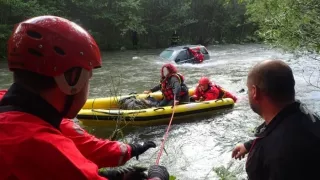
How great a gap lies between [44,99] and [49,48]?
0.18 m

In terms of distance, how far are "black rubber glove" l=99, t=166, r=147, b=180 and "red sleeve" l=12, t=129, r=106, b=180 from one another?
68 cm

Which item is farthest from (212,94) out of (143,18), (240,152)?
(143,18)

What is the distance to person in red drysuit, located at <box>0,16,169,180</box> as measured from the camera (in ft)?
3.12

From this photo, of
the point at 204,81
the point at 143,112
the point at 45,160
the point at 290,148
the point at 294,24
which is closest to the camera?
the point at 45,160

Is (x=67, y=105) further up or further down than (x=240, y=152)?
further up

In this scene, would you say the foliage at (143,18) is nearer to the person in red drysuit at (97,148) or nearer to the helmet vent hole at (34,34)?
the person in red drysuit at (97,148)

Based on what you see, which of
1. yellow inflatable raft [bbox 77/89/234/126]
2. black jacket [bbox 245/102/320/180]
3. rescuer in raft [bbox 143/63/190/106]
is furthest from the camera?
rescuer in raft [bbox 143/63/190/106]

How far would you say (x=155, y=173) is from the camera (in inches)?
66.7

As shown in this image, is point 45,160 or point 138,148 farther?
point 138,148

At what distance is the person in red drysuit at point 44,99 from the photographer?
951 mm

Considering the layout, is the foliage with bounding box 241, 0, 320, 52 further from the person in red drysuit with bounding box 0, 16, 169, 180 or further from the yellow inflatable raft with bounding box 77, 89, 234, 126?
the person in red drysuit with bounding box 0, 16, 169, 180

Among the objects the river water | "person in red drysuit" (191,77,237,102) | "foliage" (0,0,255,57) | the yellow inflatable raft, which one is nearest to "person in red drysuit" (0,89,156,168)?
the river water

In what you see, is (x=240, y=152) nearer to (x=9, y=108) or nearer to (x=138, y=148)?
(x=138, y=148)

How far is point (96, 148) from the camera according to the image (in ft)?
5.74
